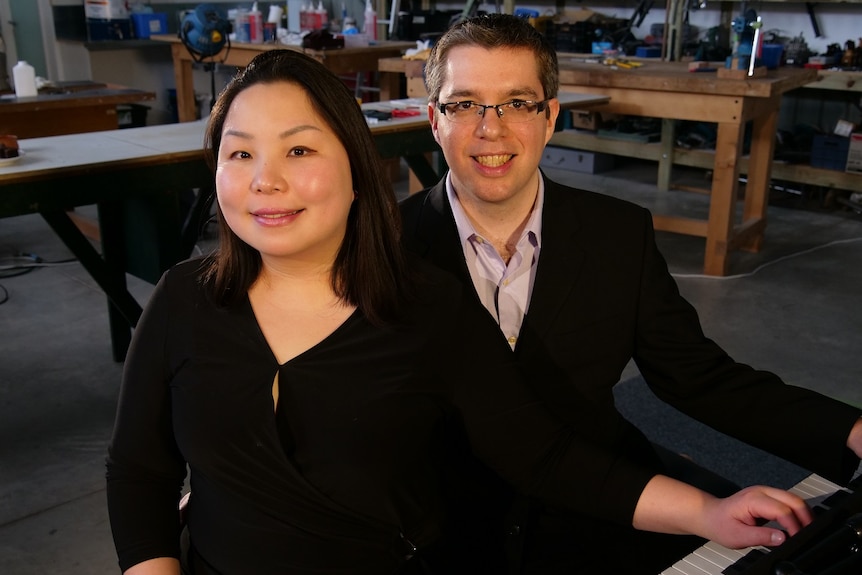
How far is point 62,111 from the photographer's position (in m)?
4.18

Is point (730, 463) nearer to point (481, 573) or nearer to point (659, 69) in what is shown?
point (481, 573)

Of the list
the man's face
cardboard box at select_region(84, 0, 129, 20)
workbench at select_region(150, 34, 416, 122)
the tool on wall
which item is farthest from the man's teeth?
cardboard box at select_region(84, 0, 129, 20)

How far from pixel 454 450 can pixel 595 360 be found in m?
0.29

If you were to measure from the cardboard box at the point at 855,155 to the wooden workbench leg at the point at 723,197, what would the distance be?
4.35 feet

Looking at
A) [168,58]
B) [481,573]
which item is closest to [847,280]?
[481,573]

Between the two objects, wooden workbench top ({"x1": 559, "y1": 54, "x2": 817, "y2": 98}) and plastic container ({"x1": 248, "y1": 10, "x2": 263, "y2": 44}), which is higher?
plastic container ({"x1": 248, "y1": 10, "x2": 263, "y2": 44})

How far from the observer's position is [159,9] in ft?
22.6

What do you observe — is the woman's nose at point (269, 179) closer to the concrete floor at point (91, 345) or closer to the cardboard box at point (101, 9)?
the concrete floor at point (91, 345)

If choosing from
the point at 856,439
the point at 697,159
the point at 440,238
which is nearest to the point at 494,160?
the point at 440,238

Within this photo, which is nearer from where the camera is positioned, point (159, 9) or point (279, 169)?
point (279, 169)

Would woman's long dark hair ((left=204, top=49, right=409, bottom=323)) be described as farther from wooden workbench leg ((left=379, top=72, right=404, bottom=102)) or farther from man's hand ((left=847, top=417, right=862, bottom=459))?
wooden workbench leg ((left=379, top=72, right=404, bottom=102))

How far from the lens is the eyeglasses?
1.48m

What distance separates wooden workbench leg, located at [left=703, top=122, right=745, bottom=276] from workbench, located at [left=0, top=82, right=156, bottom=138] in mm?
2790

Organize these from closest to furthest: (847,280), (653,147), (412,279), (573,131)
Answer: (412,279) < (847,280) < (653,147) < (573,131)
